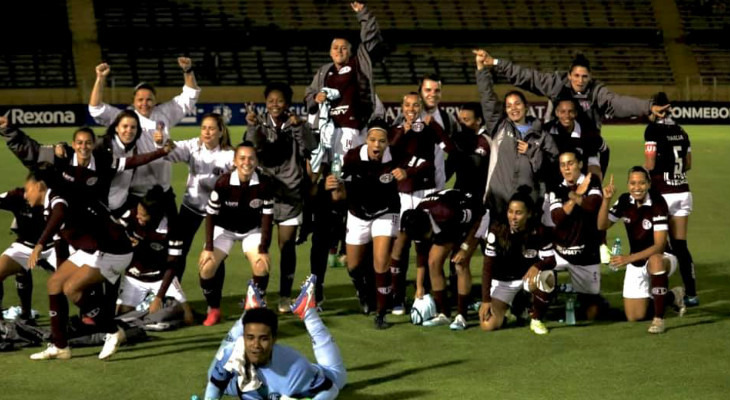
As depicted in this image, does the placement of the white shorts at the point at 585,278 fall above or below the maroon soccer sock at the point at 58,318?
below

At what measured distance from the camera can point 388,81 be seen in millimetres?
41156

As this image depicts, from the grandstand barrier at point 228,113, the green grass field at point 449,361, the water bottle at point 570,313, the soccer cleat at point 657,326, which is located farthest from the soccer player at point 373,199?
the grandstand barrier at point 228,113

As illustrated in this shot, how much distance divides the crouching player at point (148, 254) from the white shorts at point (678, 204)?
479 cm

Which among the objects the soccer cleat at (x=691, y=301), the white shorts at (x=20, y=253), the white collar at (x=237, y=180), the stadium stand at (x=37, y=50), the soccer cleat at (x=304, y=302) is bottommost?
the soccer cleat at (x=691, y=301)

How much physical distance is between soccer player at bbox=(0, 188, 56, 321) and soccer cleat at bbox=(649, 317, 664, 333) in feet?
17.3

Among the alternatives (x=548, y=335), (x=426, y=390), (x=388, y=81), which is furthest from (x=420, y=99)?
(x=388, y=81)

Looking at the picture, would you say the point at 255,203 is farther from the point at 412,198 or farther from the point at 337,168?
the point at 412,198

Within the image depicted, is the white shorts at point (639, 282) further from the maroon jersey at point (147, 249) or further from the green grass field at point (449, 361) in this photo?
the maroon jersey at point (147, 249)

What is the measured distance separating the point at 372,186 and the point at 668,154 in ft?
10.1

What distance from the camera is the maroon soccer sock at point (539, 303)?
10.1m

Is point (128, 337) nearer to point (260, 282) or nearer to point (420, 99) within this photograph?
point (260, 282)

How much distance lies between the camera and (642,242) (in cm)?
1052

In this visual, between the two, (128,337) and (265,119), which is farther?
(265,119)

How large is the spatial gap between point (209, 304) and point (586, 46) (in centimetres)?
3664
